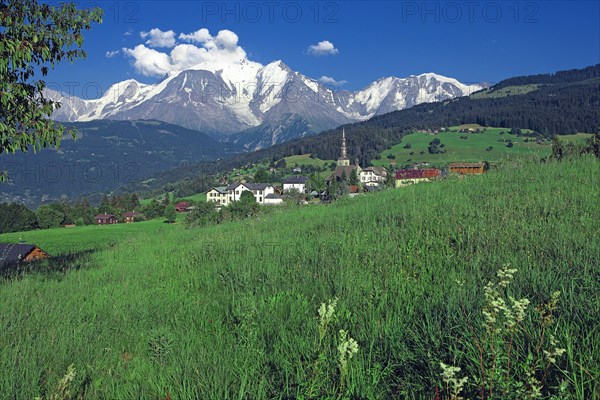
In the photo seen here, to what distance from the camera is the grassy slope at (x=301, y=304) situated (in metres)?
3.46

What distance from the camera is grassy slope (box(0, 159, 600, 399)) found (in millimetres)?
3459

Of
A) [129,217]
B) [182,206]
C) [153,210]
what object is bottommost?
[129,217]

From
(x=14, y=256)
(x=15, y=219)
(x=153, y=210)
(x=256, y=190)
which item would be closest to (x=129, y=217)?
(x=153, y=210)

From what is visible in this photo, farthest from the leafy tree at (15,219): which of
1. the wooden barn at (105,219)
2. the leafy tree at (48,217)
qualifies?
the wooden barn at (105,219)

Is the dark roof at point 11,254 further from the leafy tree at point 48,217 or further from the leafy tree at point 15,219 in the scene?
the leafy tree at point 48,217

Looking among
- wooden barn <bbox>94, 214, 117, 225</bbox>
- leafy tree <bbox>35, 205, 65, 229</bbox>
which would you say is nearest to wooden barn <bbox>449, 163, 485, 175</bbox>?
leafy tree <bbox>35, 205, 65, 229</bbox>

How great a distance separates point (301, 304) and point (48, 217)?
122m

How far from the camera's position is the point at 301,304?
517cm

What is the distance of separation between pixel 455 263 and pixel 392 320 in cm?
222

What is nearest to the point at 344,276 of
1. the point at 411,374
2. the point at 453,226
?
the point at 411,374

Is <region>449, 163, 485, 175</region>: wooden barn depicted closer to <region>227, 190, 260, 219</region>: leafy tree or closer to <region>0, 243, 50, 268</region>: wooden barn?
<region>227, 190, 260, 219</region>: leafy tree

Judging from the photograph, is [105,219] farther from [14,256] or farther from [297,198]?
[14,256]

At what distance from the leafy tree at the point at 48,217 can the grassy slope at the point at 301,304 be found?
377 ft

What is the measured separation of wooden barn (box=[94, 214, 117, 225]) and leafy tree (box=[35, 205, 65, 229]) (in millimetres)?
11106
